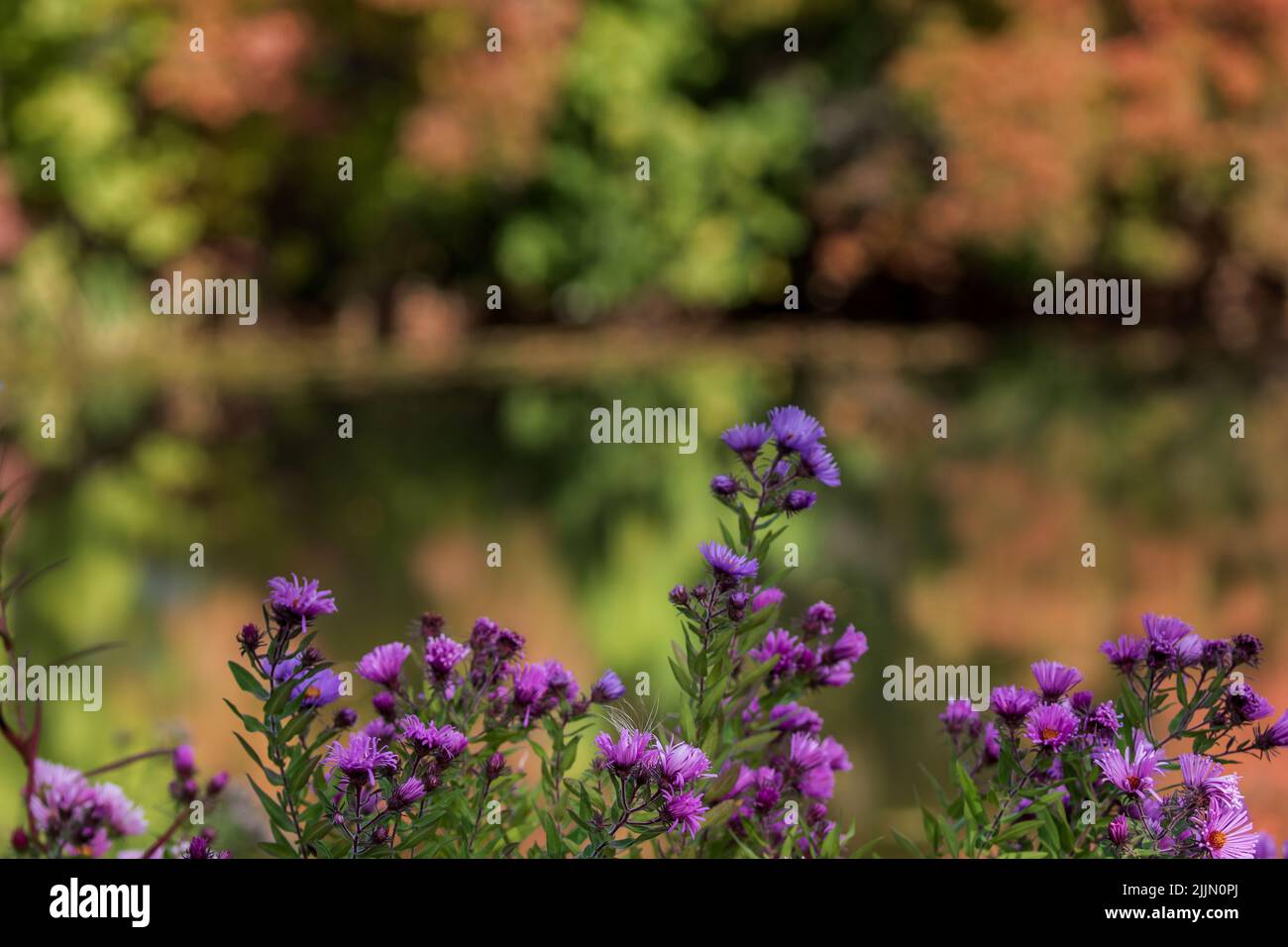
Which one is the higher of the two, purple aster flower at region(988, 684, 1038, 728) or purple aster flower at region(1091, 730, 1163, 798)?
purple aster flower at region(988, 684, 1038, 728)

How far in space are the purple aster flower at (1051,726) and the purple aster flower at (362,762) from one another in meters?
0.56

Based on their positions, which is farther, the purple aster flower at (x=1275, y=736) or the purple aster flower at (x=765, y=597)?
the purple aster flower at (x=765, y=597)

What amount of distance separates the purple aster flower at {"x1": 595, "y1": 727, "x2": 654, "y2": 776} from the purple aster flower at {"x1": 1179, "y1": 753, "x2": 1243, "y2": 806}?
0.46m

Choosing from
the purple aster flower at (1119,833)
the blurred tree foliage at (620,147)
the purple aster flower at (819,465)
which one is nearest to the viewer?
the purple aster flower at (1119,833)

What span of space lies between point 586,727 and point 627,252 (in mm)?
18144

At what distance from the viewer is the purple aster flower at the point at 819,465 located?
5.01 feet

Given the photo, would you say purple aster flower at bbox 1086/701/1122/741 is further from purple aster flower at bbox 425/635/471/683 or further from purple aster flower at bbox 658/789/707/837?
purple aster flower at bbox 425/635/471/683

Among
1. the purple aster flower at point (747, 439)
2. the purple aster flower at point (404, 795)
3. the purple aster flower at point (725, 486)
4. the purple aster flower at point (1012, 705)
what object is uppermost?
the purple aster flower at point (747, 439)

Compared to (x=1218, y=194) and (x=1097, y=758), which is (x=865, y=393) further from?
(x=1097, y=758)

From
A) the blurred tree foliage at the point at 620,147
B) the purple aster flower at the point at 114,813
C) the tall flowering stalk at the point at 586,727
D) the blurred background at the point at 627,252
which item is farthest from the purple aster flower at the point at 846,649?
the blurred tree foliage at the point at 620,147

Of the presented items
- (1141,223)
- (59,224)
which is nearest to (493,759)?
(59,224)

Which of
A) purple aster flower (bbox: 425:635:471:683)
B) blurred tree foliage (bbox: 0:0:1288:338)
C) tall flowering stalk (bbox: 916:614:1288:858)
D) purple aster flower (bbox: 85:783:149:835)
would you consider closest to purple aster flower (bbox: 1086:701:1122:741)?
tall flowering stalk (bbox: 916:614:1288:858)

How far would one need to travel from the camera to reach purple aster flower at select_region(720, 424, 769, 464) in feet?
5.10

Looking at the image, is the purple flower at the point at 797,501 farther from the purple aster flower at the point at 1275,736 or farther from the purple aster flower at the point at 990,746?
the purple aster flower at the point at 1275,736
